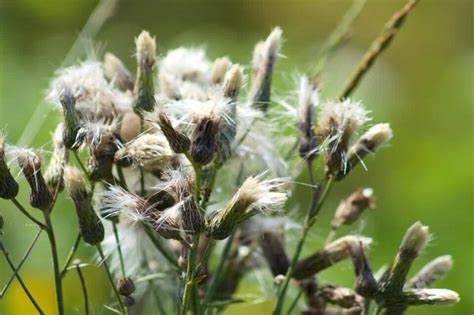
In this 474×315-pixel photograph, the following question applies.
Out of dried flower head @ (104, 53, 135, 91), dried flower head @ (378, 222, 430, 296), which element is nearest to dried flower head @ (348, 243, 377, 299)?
dried flower head @ (378, 222, 430, 296)

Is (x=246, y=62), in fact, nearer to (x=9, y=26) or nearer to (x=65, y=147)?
(x=9, y=26)

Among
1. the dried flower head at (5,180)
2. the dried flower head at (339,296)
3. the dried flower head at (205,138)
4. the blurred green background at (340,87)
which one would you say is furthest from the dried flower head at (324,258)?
the dried flower head at (5,180)

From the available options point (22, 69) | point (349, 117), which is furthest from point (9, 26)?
point (349, 117)

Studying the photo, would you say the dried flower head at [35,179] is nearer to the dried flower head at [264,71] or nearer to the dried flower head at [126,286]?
the dried flower head at [126,286]

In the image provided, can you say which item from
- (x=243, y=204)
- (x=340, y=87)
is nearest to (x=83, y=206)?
(x=243, y=204)

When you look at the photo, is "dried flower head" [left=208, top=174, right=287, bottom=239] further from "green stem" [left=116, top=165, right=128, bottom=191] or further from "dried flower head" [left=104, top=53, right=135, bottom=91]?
"dried flower head" [left=104, top=53, right=135, bottom=91]

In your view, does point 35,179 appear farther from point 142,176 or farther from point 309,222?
point 309,222
